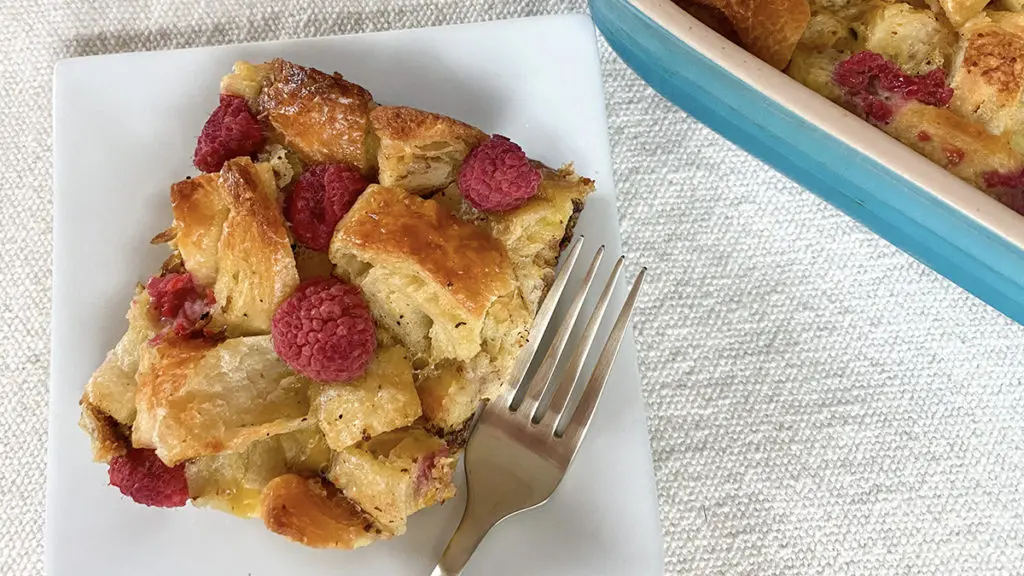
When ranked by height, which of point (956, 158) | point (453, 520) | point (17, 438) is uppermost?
point (956, 158)

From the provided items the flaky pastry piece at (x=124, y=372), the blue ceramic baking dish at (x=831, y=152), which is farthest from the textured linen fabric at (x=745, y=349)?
the flaky pastry piece at (x=124, y=372)

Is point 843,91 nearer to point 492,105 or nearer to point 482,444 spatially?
point 492,105

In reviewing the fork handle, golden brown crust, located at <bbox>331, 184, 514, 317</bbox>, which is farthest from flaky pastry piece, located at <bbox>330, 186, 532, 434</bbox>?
the fork handle

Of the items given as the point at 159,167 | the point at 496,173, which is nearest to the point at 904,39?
the point at 496,173

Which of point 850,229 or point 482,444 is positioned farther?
point 850,229

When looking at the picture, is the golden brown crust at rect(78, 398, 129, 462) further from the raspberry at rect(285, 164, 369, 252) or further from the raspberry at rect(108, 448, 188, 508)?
the raspberry at rect(285, 164, 369, 252)

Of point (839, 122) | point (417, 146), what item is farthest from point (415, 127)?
point (839, 122)

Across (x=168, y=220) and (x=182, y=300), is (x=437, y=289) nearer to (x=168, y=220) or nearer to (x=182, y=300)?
(x=182, y=300)
